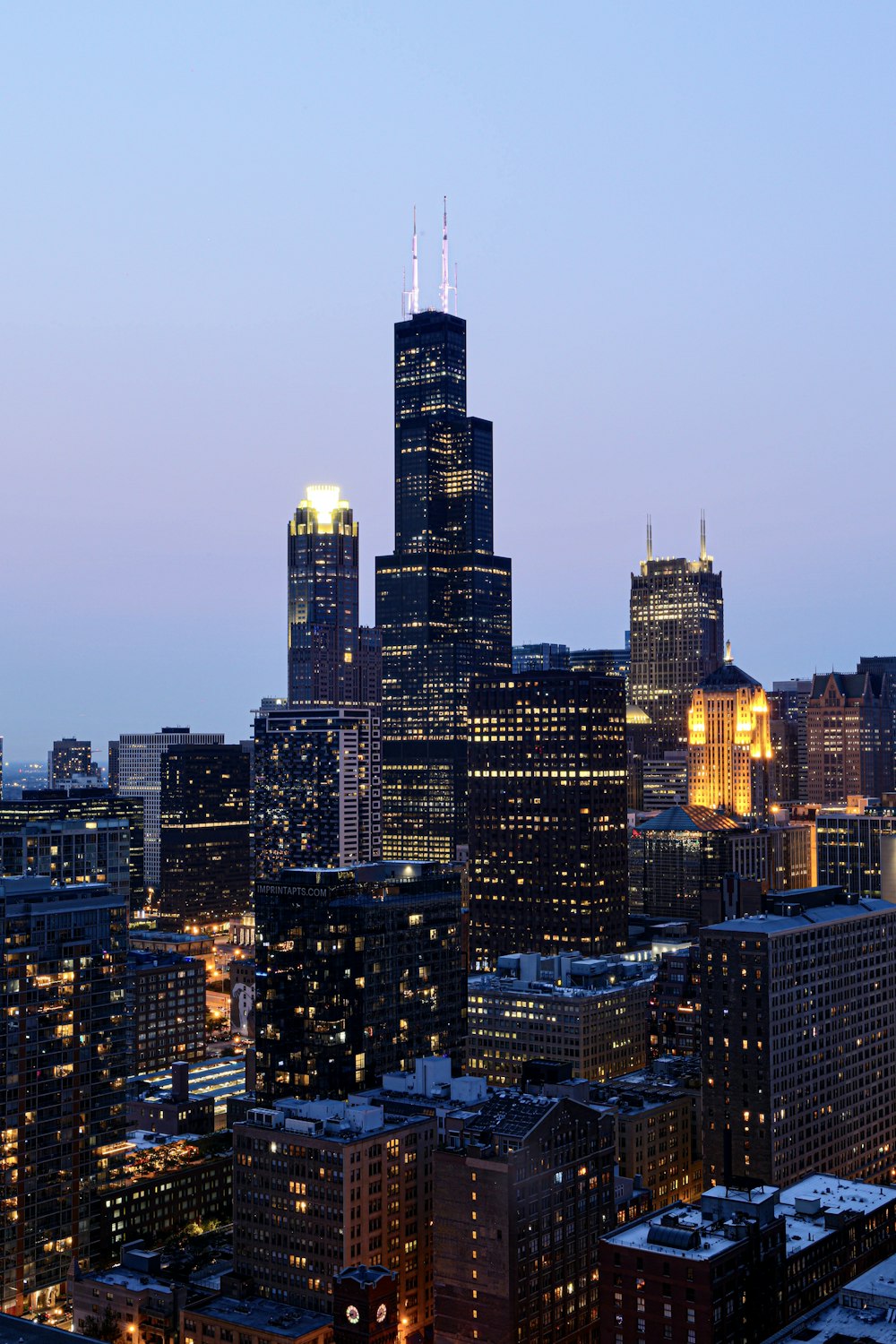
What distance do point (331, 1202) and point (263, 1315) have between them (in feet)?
48.1

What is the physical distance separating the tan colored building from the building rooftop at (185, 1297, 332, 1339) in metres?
4.51

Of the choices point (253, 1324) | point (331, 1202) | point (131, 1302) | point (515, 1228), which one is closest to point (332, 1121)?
point (331, 1202)

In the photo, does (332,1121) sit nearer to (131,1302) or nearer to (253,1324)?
(253,1324)

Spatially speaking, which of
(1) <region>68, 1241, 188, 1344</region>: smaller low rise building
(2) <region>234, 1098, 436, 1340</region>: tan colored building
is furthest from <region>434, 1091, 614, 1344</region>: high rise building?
(1) <region>68, 1241, 188, 1344</region>: smaller low rise building

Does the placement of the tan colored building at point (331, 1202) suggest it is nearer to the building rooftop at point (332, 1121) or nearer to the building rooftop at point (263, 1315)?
the building rooftop at point (332, 1121)

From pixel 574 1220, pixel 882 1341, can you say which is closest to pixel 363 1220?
pixel 574 1220

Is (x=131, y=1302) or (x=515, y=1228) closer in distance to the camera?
(x=515, y=1228)

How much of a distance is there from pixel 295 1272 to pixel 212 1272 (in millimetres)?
19419

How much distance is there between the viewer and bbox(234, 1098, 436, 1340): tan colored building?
598ft

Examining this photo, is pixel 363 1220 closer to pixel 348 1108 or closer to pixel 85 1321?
pixel 348 1108

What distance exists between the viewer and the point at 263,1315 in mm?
177500

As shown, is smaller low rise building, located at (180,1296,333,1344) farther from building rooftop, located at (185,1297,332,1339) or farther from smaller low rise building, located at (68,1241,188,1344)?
smaller low rise building, located at (68,1241,188,1344)

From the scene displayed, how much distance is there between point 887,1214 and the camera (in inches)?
7092

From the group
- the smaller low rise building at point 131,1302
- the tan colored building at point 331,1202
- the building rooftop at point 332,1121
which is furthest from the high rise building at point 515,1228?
the smaller low rise building at point 131,1302
